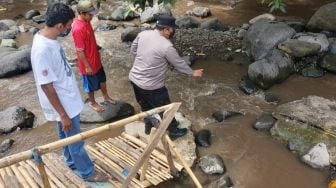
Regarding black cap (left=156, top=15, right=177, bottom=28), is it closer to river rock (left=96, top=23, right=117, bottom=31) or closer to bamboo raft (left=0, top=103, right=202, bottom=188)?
bamboo raft (left=0, top=103, right=202, bottom=188)

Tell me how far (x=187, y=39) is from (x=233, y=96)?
3.13 metres

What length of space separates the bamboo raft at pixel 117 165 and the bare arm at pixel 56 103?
422 millimetres

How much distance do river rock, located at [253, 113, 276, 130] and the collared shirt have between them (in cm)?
182

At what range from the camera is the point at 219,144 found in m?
6.08

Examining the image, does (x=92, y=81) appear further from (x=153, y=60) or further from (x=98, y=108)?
(x=153, y=60)

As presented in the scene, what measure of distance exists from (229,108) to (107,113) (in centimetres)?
201

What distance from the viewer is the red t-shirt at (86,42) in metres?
5.85

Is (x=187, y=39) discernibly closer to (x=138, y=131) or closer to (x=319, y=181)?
(x=138, y=131)

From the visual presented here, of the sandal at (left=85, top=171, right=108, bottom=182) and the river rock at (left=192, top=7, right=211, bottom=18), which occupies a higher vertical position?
the sandal at (left=85, top=171, right=108, bottom=182)

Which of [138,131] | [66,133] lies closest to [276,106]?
[138,131]

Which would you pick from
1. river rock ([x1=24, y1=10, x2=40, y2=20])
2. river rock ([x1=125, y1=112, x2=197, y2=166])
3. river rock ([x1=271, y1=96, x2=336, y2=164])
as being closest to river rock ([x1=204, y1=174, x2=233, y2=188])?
river rock ([x1=125, y1=112, x2=197, y2=166])

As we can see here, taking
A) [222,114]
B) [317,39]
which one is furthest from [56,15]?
[317,39]

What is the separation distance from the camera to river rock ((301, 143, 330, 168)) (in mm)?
5512

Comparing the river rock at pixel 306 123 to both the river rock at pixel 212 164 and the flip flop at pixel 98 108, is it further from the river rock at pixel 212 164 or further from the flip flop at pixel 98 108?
the flip flop at pixel 98 108
